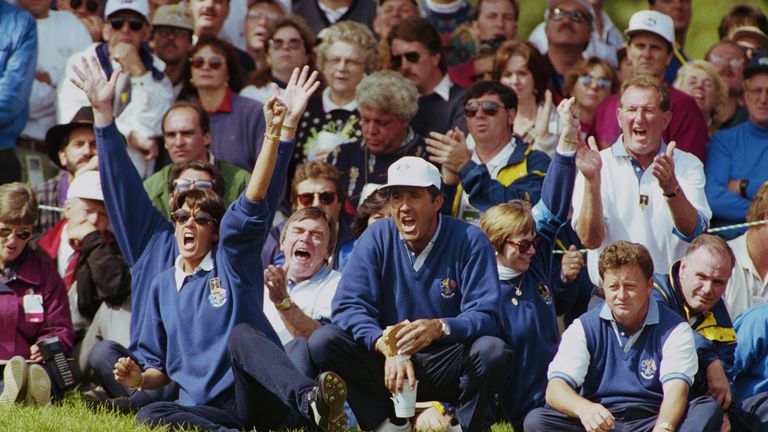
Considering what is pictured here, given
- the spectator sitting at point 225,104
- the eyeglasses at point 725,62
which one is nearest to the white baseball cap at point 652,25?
the eyeglasses at point 725,62

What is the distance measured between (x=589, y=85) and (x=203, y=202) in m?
4.17

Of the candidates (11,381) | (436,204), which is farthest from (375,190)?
(11,381)

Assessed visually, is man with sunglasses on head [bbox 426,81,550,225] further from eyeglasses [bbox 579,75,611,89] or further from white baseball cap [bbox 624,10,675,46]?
white baseball cap [bbox 624,10,675,46]

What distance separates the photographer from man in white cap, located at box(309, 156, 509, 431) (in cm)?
814

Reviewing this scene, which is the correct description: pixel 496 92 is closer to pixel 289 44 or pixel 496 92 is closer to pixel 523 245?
pixel 523 245

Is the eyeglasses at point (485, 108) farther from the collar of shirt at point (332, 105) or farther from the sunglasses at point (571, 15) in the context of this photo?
the sunglasses at point (571, 15)

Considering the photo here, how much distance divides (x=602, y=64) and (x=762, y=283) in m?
2.98

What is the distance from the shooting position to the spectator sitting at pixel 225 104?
11.2 metres

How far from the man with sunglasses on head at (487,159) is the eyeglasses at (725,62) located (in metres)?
3.05

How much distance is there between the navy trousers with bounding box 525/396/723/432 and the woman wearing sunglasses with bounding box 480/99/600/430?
54cm

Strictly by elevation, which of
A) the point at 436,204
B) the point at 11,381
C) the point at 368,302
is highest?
the point at 436,204

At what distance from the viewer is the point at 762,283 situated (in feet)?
30.1

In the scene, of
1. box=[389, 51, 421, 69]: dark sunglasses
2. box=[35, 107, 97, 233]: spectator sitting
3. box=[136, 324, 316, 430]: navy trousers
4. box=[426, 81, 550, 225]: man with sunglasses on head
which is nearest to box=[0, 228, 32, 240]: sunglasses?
box=[35, 107, 97, 233]: spectator sitting

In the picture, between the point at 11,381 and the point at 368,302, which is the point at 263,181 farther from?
the point at 11,381
